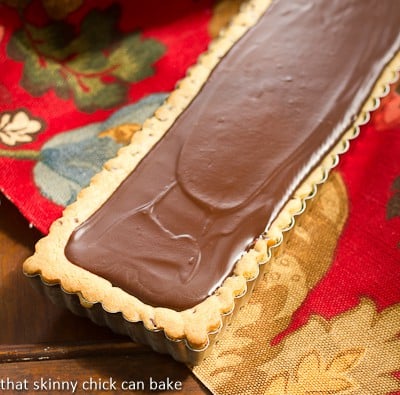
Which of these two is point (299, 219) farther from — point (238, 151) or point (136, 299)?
point (136, 299)

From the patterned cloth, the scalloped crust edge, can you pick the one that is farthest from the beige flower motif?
the scalloped crust edge

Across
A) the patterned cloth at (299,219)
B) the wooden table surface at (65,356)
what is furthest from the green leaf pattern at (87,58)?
the wooden table surface at (65,356)

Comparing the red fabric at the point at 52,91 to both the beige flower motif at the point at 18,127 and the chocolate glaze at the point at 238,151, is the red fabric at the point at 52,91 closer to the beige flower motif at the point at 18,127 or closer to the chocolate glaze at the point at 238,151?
the beige flower motif at the point at 18,127

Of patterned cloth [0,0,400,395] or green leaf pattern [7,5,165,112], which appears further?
green leaf pattern [7,5,165,112]

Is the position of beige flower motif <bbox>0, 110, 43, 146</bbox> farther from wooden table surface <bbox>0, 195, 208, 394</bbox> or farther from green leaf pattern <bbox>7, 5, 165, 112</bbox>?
wooden table surface <bbox>0, 195, 208, 394</bbox>

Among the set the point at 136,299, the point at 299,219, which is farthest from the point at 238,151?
the point at 136,299

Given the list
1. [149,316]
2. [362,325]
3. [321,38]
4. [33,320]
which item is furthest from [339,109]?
[33,320]
